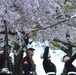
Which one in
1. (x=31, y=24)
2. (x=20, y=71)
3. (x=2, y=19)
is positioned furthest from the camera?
(x=20, y=71)

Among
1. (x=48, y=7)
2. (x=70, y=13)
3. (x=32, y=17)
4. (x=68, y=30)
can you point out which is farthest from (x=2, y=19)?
(x=68, y=30)

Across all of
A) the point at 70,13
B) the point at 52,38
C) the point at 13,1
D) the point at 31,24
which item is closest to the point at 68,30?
the point at 70,13

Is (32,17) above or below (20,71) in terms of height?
above

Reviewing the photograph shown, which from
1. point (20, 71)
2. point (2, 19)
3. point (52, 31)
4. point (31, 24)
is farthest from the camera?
point (20, 71)

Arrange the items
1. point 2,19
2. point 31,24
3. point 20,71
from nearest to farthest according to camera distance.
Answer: point 2,19 < point 31,24 < point 20,71

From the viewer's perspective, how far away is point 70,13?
7.19 m

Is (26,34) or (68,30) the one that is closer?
(26,34)

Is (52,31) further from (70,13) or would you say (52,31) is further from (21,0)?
(21,0)

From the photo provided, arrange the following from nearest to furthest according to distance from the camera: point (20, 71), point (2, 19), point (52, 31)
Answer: point (2, 19), point (52, 31), point (20, 71)

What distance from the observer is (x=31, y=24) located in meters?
6.22

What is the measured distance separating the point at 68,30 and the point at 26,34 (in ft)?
6.22

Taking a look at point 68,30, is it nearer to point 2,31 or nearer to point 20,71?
point 20,71

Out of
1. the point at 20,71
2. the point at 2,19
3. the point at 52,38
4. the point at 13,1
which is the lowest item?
the point at 20,71

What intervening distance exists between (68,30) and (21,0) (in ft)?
7.90
